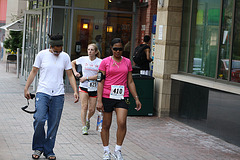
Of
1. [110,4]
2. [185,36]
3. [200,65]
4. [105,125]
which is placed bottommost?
[105,125]

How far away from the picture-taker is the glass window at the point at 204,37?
10.4 meters

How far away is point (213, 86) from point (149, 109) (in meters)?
2.62

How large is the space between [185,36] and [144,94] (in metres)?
1.85

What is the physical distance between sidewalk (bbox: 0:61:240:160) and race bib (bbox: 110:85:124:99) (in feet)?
3.65

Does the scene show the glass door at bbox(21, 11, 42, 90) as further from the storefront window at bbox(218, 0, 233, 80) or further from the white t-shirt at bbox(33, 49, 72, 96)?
the white t-shirt at bbox(33, 49, 72, 96)

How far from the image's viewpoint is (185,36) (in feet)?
39.1

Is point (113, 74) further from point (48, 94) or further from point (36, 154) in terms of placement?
point (36, 154)

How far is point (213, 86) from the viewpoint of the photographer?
32.2 ft

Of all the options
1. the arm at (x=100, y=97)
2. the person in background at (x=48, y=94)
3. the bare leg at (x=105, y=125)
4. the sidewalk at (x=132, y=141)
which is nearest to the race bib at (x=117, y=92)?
the arm at (x=100, y=97)

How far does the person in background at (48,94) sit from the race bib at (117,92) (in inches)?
31.2

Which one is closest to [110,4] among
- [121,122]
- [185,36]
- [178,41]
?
[178,41]

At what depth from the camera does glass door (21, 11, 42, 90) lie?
17.8m

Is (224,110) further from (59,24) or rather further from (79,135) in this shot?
(59,24)

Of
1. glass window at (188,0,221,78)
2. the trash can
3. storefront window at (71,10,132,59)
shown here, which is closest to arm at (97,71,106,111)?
glass window at (188,0,221,78)
